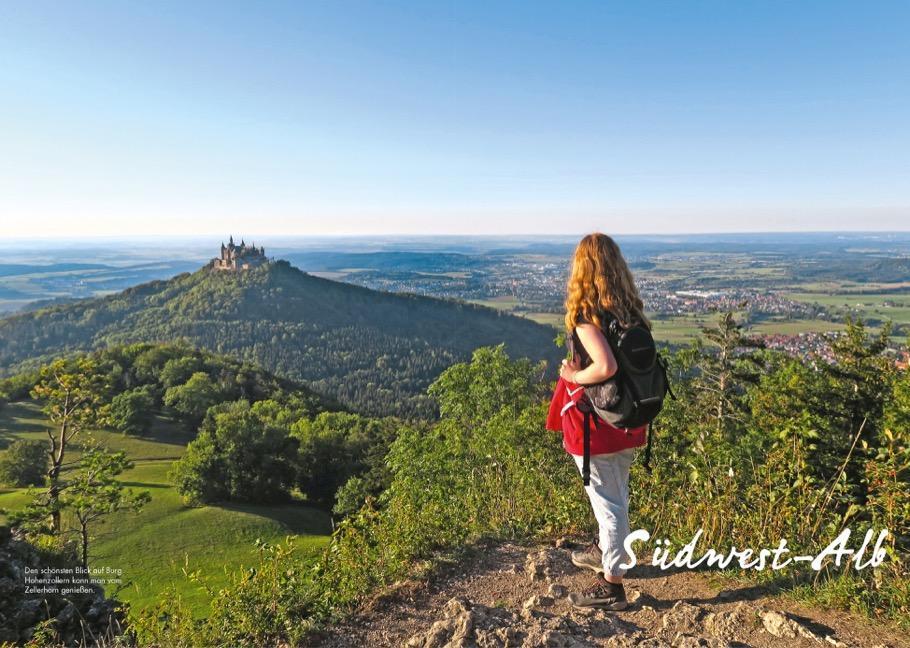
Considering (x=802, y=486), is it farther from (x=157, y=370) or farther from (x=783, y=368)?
(x=157, y=370)

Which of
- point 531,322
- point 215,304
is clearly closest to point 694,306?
point 531,322

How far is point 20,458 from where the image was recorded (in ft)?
132

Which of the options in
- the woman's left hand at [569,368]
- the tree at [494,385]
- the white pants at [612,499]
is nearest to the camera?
the woman's left hand at [569,368]

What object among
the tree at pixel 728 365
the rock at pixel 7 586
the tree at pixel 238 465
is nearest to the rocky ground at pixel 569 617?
the rock at pixel 7 586

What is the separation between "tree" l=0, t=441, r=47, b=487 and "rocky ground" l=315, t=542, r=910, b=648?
4716 centimetres

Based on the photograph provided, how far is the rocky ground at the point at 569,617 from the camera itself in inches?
134

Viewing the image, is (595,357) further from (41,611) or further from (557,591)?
(41,611)

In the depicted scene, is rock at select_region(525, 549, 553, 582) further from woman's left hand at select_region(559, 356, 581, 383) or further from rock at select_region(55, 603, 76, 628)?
rock at select_region(55, 603, 76, 628)

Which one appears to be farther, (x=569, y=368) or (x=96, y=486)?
(x=96, y=486)

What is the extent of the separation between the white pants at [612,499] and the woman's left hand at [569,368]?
2.25ft

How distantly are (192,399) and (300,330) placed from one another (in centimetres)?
10312

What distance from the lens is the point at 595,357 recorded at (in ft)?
11.4

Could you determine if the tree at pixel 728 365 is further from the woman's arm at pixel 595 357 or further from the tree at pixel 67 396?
the tree at pixel 67 396

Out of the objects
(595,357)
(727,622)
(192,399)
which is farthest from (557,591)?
(192,399)
